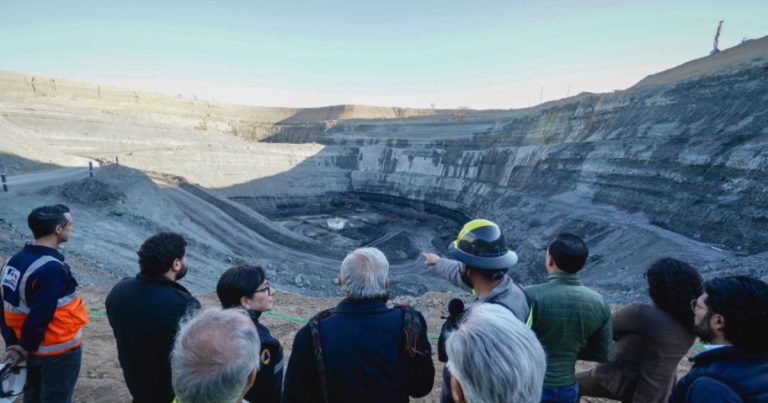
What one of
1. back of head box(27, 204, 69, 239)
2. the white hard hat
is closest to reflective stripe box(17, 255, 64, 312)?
back of head box(27, 204, 69, 239)

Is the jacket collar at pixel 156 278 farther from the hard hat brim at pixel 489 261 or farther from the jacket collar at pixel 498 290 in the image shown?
the jacket collar at pixel 498 290

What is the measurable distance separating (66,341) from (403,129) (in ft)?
139

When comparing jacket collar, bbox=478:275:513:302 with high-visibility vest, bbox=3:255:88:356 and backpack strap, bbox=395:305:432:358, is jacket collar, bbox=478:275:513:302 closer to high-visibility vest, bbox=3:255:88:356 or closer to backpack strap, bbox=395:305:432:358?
backpack strap, bbox=395:305:432:358

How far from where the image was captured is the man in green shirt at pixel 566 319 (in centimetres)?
245

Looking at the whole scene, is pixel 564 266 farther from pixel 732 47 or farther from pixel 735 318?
pixel 732 47

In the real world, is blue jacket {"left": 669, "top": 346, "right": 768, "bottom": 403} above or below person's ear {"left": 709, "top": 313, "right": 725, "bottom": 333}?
below

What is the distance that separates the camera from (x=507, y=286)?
2297 millimetres

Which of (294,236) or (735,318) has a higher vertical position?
(735,318)

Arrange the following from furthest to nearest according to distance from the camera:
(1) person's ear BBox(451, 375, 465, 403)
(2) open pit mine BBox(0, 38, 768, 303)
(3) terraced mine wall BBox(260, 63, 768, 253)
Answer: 1. (3) terraced mine wall BBox(260, 63, 768, 253)
2. (2) open pit mine BBox(0, 38, 768, 303)
3. (1) person's ear BBox(451, 375, 465, 403)

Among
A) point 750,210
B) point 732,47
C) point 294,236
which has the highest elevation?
point 732,47

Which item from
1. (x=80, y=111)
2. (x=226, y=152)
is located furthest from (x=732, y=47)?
(x=80, y=111)

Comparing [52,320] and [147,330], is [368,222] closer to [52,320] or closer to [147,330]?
[52,320]

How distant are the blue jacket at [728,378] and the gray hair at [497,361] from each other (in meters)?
0.94

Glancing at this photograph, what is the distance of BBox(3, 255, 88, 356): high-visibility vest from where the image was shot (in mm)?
2658
